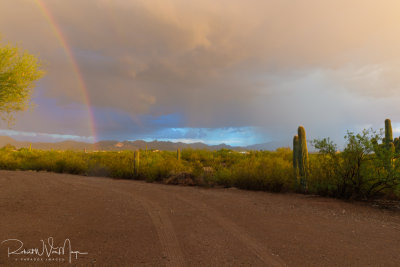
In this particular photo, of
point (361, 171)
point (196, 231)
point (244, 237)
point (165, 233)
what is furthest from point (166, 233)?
point (361, 171)

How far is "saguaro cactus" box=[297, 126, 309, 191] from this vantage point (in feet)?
34.9

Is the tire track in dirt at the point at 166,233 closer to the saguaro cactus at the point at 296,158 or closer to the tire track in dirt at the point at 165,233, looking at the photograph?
the tire track in dirt at the point at 165,233

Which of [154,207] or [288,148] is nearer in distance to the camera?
[154,207]

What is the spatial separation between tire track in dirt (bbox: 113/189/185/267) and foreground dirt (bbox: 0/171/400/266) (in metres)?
0.02

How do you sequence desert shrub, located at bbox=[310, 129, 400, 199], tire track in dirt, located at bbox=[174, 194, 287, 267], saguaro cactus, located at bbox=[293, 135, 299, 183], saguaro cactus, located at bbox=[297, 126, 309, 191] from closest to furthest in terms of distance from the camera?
tire track in dirt, located at bbox=[174, 194, 287, 267], desert shrub, located at bbox=[310, 129, 400, 199], saguaro cactus, located at bbox=[297, 126, 309, 191], saguaro cactus, located at bbox=[293, 135, 299, 183]

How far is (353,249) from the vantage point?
439 centimetres

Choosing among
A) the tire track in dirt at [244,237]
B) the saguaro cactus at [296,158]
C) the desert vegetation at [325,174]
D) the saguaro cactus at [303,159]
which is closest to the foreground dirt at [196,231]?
the tire track in dirt at [244,237]

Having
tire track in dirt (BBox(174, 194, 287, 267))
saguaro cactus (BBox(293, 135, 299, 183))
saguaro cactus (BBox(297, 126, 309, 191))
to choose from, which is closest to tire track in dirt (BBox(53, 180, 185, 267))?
tire track in dirt (BBox(174, 194, 287, 267))

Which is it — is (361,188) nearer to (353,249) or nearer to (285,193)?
(285,193)

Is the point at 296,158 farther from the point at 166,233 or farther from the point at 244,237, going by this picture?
the point at 166,233

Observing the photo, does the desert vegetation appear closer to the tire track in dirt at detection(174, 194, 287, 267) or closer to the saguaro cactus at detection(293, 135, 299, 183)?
the saguaro cactus at detection(293, 135, 299, 183)

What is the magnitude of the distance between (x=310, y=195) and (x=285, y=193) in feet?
3.50

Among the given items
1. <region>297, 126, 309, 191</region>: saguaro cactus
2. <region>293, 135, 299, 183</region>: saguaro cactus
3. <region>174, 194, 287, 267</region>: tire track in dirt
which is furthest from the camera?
<region>293, 135, 299, 183</region>: saguaro cactus

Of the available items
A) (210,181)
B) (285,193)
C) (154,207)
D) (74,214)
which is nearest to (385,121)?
(285,193)
